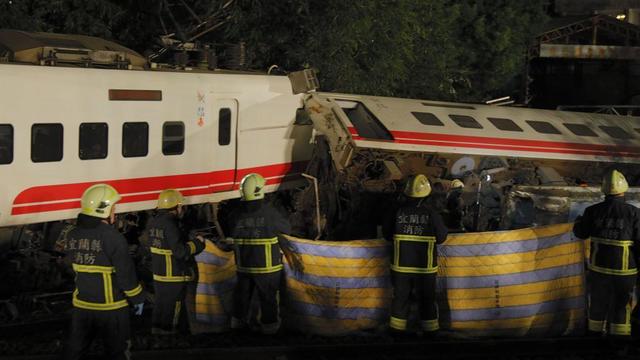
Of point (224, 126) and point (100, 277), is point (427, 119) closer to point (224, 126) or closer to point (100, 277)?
point (224, 126)

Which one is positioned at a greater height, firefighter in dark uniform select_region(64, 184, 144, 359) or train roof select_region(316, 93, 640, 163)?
train roof select_region(316, 93, 640, 163)

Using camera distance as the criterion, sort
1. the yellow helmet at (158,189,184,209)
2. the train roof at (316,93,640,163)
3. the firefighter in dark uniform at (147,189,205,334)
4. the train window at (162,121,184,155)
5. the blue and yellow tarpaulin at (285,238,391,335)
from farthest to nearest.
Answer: the train roof at (316,93,640,163)
the train window at (162,121,184,155)
the blue and yellow tarpaulin at (285,238,391,335)
the yellow helmet at (158,189,184,209)
the firefighter in dark uniform at (147,189,205,334)

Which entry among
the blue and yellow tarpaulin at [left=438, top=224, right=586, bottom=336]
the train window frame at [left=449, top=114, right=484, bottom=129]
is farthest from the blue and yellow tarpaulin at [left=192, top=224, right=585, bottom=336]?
the train window frame at [left=449, top=114, right=484, bottom=129]

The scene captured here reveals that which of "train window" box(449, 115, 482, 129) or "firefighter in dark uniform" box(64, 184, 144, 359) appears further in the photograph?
"train window" box(449, 115, 482, 129)

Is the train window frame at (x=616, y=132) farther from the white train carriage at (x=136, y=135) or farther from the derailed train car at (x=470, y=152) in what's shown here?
the white train carriage at (x=136, y=135)

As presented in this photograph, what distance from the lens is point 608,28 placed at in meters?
29.4

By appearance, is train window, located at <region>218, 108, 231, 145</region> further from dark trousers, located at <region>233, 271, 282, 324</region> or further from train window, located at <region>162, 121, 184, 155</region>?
dark trousers, located at <region>233, 271, 282, 324</region>

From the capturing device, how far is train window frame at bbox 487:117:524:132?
14055 mm

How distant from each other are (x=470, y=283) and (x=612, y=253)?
137 cm

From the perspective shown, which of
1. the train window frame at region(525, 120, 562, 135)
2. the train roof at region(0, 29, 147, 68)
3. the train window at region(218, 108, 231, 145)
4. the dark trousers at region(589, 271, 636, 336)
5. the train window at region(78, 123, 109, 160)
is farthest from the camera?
the train window frame at region(525, 120, 562, 135)

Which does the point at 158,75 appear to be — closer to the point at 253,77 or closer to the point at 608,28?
the point at 253,77

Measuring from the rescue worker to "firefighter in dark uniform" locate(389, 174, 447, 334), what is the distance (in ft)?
11.9

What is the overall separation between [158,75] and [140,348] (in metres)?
4.50

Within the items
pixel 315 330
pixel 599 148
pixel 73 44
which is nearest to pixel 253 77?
pixel 73 44
